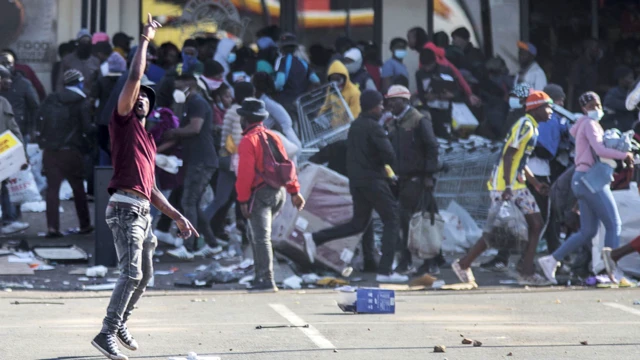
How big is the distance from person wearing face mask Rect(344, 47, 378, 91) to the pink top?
14.2 feet

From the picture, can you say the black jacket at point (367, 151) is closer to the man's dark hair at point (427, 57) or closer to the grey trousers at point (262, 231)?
the grey trousers at point (262, 231)

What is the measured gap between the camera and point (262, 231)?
12227 mm

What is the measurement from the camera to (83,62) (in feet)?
58.5

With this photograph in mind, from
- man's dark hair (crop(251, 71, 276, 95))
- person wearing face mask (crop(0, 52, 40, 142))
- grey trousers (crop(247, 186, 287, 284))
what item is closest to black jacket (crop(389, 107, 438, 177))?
man's dark hair (crop(251, 71, 276, 95))

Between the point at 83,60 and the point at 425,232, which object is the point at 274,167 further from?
the point at 83,60

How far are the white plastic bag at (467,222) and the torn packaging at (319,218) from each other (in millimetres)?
1975

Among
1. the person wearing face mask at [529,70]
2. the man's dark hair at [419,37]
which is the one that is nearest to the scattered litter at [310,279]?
the person wearing face mask at [529,70]

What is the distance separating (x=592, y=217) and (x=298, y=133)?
393 centimetres

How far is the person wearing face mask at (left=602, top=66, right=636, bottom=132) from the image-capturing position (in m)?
17.1

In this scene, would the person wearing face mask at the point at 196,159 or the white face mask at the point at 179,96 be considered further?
the white face mask at the point at 179,96

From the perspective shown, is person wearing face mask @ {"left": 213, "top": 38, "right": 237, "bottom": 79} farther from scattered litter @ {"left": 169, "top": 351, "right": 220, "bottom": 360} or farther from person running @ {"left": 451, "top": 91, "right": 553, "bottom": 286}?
scattered litter @ {"left": 169, "top": 351, "right": 220, "bottom": 360}

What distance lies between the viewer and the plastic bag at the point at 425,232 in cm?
1355

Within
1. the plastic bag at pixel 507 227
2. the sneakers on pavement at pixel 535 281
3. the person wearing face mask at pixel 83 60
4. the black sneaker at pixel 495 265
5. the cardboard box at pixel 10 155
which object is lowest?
the black sneaker at pixel 495 265

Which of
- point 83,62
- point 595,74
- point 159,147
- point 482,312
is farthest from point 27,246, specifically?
point 595,74
